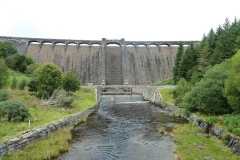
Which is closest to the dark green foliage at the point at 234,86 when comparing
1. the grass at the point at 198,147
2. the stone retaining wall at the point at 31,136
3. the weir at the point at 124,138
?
the grass at the point at 198,147

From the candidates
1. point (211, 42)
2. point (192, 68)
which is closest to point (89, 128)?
point (192, 68)

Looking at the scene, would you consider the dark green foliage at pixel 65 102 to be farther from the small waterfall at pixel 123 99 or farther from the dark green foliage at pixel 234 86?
the small waterfall at pixel 123 99

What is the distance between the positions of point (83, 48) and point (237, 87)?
274 feet

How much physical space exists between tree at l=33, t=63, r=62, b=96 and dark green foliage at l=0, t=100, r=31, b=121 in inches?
543

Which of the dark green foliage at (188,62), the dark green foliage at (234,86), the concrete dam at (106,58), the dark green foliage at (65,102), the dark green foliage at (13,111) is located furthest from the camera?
the concrete dam at (106,58)

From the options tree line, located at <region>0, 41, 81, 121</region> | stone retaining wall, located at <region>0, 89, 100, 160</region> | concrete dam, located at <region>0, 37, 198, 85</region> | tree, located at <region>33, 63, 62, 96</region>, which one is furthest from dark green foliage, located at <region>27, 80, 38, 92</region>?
concrete dam, located at <region>0, 37, 198, 85</region>

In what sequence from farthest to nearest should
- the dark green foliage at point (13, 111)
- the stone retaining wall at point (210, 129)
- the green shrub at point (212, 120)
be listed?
the green shrub at point (212, 120) → the dark green foliage at point (13, 111) → the stone retaining wall at point (210, 129)

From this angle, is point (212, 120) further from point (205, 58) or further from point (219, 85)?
point (205, 58)

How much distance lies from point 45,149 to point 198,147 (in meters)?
12.2

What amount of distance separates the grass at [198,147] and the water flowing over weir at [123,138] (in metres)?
0.90

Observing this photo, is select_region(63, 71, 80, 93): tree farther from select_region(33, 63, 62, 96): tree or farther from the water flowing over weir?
the water flowing over weir

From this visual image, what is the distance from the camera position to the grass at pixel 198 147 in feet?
57.5

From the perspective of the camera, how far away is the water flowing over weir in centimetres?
1917

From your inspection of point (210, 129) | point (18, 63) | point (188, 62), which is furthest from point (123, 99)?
point (210, 129)
